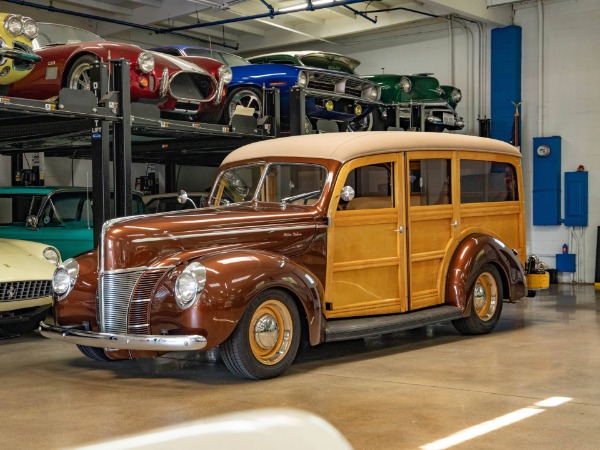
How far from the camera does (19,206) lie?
10094mm

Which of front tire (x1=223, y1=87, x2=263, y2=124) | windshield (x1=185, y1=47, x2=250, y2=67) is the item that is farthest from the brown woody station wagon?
windshield (x1=185, y1=47, x2=250, y2=67)

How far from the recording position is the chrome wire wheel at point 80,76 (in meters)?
8.67

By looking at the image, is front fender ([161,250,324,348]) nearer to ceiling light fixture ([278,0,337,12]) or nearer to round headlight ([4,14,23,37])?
round headlight ([4,14,23,37])

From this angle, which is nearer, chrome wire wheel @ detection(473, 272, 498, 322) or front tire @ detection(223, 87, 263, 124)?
chrome wire wheel @ detection(473, 272, 498, 322)

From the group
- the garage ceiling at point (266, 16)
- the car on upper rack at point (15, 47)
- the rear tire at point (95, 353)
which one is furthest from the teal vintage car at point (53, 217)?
the garage ceiling at point (266, 16)

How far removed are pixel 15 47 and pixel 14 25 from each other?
7.7 inches

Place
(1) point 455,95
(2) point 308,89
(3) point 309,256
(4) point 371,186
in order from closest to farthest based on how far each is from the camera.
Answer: (3) point 309,256, (4) point 371,186, (2) point 308,89, (1) point 455,95

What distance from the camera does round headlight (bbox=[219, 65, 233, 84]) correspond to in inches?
389

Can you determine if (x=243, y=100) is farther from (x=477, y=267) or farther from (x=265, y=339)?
(x=265, y=339)

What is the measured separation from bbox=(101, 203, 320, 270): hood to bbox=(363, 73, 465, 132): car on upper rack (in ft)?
20.8

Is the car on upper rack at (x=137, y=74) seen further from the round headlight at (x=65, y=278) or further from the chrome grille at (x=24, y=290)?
the round headlight at (x=65, y=278)

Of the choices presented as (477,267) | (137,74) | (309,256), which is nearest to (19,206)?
(137,74)

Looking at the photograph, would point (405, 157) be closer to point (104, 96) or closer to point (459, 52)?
point (104, 96)

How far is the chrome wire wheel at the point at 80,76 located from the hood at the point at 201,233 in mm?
2901
